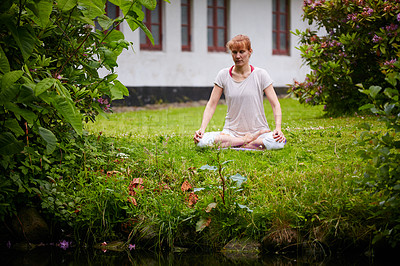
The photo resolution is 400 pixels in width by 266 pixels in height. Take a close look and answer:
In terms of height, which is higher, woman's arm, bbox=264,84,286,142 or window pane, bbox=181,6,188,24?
window pane, bbox=181,6,188,24

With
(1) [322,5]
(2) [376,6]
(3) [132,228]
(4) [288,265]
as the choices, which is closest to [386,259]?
(4) [288,265]

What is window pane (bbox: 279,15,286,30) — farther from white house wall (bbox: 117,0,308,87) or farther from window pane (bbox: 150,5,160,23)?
window pane (bbox: 150,5,160,23)

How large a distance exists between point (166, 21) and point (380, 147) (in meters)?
13.0

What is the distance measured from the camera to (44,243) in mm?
4566

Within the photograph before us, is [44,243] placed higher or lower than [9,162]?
lower

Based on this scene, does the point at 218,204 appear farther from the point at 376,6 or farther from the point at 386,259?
the point at 376,6

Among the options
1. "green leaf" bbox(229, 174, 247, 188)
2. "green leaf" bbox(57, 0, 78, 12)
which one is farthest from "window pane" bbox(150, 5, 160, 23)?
"green leaf" bbox(57, 0, 78, 12)

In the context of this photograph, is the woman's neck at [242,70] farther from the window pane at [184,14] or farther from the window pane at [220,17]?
the window pane at [220,17]

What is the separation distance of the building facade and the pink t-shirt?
29.2ft

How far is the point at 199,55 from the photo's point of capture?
1688 centimetres

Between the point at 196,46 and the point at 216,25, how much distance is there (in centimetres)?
115

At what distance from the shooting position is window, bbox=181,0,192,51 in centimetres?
1672

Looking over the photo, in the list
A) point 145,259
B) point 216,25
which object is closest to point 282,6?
point 216,25

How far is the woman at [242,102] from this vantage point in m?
6.45
